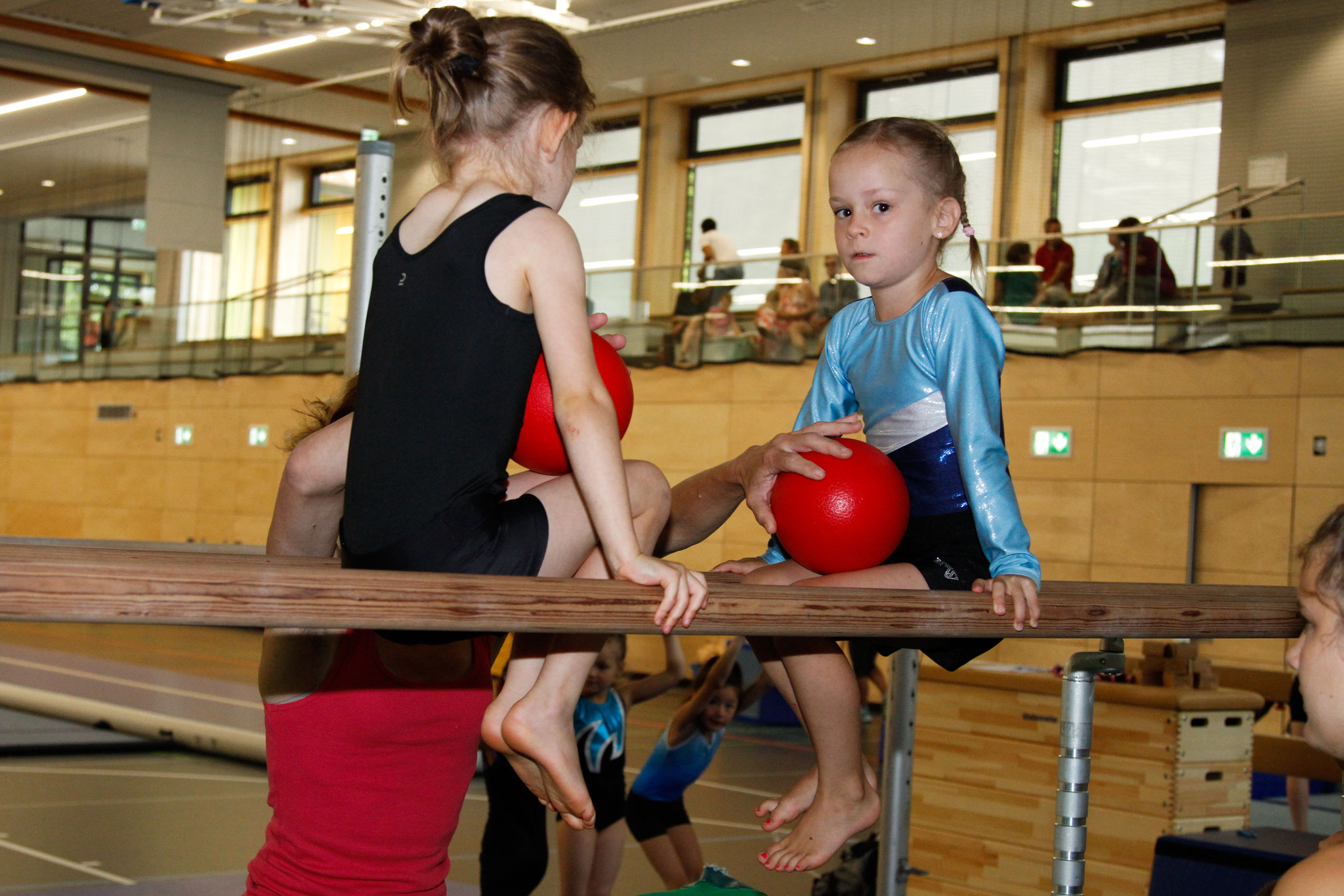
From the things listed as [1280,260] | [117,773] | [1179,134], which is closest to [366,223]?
[117,773]

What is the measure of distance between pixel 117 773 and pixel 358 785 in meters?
8.18

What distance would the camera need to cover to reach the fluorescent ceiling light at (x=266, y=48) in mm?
18312

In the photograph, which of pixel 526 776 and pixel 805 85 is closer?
pixel 526 776

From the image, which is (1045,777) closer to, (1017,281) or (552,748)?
(552,748)

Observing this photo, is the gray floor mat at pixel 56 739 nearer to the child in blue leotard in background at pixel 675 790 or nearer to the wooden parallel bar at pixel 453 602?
the child in blue leotard in background at pixel 675 790

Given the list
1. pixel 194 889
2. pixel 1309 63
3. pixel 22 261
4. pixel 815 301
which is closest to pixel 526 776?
pixel 194 889

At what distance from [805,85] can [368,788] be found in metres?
16.7

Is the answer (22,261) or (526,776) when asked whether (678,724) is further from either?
(22,261)

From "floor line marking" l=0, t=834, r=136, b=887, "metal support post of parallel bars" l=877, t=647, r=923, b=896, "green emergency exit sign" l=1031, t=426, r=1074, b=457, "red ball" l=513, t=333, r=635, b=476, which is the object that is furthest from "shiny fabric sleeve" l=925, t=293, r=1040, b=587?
"green emergency exit sign" l=1031, t=426, r=1074, b=457

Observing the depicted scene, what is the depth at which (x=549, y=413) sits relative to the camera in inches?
86.8

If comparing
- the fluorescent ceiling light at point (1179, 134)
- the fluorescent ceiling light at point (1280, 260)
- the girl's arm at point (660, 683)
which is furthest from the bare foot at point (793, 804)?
Answer: the fluorescent ceiling light at point (1179, 134)

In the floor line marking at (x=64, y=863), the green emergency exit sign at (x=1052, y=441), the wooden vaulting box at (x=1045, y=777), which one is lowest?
the floor line marking at (x=64, y=863)

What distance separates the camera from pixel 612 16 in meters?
16.2

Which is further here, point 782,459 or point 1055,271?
point 1055,271
